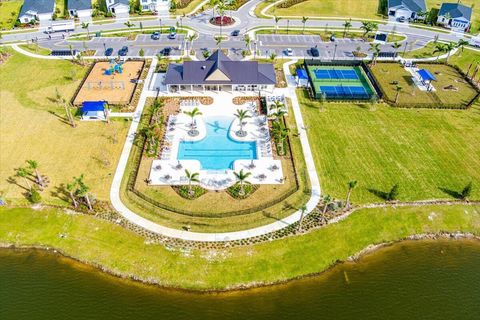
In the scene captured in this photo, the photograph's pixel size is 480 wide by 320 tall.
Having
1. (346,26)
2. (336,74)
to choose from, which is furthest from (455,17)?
(336,74)

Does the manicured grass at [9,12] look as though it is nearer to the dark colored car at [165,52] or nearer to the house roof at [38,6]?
the house roof at [38,6]

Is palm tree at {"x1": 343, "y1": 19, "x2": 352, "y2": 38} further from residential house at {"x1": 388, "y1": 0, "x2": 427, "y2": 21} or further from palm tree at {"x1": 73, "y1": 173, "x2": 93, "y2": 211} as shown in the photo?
palm tree at {"x1": 73, "y1": 173, "x2": 93, "y2": 211}

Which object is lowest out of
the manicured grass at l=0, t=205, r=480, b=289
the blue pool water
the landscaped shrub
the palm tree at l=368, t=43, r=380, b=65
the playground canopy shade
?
the manicured grass at l=0, t=205, r=480, b=289

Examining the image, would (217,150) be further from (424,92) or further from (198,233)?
(424,92)

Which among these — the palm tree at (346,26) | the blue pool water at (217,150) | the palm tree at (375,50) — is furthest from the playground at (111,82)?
the palm tree at (346,26)

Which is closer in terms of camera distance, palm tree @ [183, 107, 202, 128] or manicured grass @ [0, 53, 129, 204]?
manicured grass @ [0, 53, 129, 204]

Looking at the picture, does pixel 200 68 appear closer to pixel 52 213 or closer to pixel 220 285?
pixel 52 213

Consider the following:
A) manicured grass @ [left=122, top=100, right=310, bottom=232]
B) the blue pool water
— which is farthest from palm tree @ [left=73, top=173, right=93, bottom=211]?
the blue pool water
